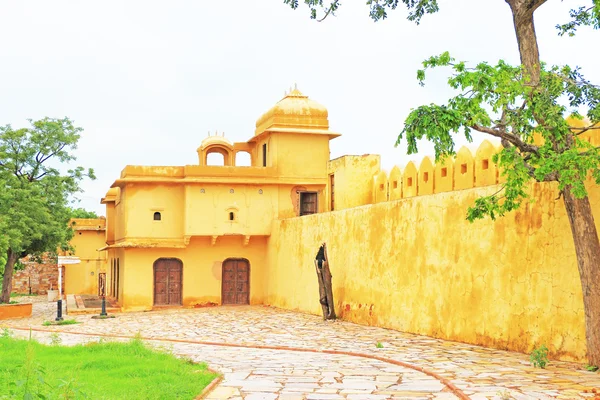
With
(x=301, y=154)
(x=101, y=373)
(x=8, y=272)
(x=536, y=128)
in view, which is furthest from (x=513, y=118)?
(x=8, y=272)

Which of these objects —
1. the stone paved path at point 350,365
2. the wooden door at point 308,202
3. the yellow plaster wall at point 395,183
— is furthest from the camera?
the wooden door at point 308,202

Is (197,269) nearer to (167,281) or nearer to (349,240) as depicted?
(167,281)

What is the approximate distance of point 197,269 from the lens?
24844 mm

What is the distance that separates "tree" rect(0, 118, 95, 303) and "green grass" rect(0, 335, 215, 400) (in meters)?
14.0

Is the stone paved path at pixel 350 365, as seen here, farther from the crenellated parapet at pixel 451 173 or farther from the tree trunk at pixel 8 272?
the tree trunk at pixel 8 272

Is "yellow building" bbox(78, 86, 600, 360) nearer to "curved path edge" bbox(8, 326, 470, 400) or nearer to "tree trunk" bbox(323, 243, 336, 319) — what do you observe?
"tree trunk" bbox(323, 243, 336, 319)

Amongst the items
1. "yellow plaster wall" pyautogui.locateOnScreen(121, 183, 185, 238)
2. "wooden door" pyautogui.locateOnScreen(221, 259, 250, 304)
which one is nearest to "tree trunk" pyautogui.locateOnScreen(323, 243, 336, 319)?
"wooden door" pyautogui.locateOnScreen(221, 259, 250, 304)

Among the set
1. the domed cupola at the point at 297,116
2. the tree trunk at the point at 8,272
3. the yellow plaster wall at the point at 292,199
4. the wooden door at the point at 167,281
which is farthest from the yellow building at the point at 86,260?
the yellow plaster wall at the point at 292,199

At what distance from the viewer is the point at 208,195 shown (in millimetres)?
24312

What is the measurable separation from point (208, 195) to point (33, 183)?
7.25 meters

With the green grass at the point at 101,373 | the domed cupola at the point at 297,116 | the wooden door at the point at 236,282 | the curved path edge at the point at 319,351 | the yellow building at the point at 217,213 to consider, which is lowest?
the curved path edge at the point at 319,351

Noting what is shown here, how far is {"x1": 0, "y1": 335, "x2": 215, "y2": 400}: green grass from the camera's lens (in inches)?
283

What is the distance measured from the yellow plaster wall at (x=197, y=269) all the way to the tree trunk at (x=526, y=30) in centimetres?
1617

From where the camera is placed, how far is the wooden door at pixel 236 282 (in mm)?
25250
